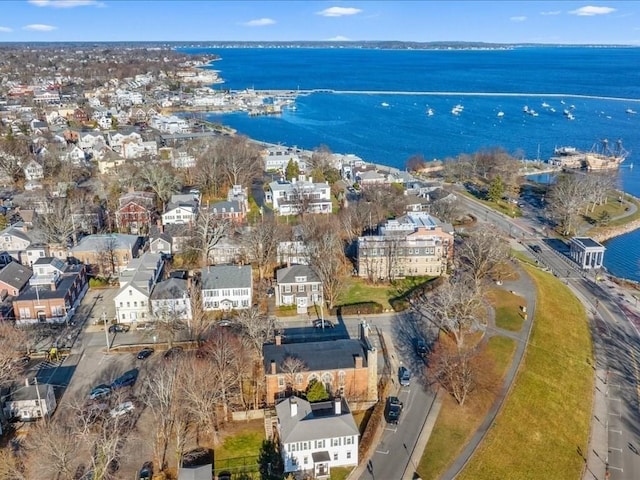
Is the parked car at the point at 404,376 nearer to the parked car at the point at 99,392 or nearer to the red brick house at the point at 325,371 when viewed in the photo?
the red brick house at the point at 325,371

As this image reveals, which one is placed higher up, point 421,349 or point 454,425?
point 421,349

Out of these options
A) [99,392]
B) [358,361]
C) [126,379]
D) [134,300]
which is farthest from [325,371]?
[134,300]

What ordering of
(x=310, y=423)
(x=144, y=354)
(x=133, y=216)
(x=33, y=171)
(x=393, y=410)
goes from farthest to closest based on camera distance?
(x=33, y=171), (x=133, y=216), (x=144, y=354), (x=393, y=410), (x=310, y=423)

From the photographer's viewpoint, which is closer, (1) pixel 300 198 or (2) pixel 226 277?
(2) pixel 226 277

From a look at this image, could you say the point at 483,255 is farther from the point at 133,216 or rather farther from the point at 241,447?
the point at 133,216

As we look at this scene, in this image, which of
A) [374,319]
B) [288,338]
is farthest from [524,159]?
[288,338]

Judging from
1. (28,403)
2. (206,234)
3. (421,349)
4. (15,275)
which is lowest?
(421,349)

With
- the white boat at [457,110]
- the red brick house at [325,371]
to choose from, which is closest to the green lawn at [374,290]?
the red brick house at [325,371]
